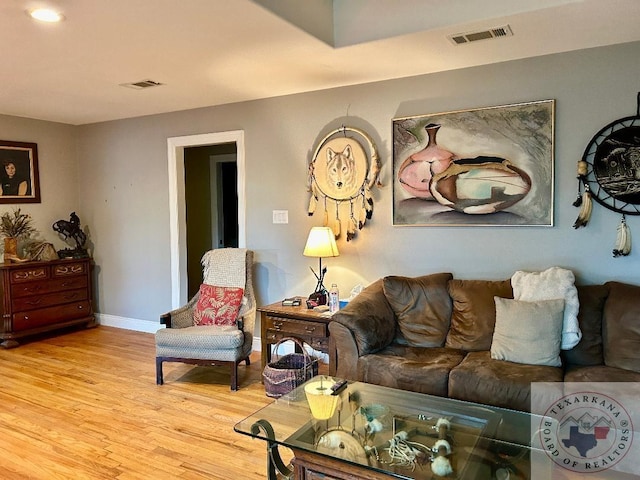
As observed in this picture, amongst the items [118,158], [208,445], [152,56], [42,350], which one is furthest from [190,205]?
[208,445]

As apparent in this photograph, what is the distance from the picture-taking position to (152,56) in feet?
10.5

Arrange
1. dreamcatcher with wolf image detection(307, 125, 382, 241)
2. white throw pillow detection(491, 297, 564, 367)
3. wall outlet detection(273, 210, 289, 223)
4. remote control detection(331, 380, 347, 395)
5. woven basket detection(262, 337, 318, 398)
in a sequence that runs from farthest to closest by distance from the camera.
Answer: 1. wall outlet detection(273, 210, 289, 223)
2. dreamcatcher with wolf image detection(307, 125, 382, 241)
3. woven basket detection(262, 337, 318, 398)
4. white throw pillow detection(491, 297, 564, 367)
5. remote control detection(331, 380, 347, 395)

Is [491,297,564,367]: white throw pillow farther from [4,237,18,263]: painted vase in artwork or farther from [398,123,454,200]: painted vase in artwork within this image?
[4,237,18,263]: painted vase in artwork

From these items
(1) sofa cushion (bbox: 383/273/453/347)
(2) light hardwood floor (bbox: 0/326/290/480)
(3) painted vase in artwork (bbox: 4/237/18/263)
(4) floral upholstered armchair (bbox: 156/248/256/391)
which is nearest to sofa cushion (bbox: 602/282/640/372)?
(1) sofa cushion (bbox: 383/273/453/347)

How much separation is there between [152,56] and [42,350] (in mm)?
3267

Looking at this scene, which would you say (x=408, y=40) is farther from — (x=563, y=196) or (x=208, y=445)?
(x=208, y=445)

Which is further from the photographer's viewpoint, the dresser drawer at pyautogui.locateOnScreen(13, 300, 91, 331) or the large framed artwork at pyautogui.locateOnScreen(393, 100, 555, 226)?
the dresser drawer at pyautogui.locateOnScreen(13, 300, 91, 331)

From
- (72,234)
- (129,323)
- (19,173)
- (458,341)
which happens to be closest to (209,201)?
(72,234)

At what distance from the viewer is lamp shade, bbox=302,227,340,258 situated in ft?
12.6

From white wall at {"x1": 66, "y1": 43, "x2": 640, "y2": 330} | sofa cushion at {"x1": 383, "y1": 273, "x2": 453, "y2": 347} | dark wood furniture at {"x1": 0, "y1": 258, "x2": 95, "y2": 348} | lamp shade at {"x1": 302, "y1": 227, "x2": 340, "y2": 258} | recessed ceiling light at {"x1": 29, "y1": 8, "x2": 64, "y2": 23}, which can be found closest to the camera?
recessed ceiling light at {"x1": 29, "y1": 8, "x2": 64, "y2": 23}

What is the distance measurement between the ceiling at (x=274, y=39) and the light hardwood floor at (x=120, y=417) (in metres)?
2.40

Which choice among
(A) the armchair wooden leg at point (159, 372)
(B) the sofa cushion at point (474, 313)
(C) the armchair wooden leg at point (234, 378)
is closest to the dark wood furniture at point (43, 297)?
(A) the armchair wooden leg at point (159, 372)

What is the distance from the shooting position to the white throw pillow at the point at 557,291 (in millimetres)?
2887

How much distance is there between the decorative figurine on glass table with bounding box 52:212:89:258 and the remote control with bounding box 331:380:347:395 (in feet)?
13.6
